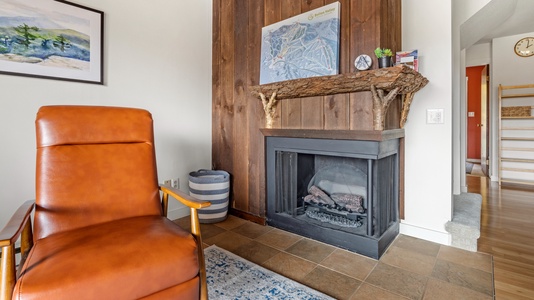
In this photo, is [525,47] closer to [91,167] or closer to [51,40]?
[91,167]

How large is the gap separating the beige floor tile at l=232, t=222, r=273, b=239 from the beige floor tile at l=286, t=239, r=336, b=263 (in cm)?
39

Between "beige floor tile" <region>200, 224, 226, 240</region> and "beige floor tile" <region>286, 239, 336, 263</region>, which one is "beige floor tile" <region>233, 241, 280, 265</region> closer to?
"beige floor tile" <region>286, 239, 336, 263</region>

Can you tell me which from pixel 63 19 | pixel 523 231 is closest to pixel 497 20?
pixel 523 231

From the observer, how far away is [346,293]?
159 centimetres

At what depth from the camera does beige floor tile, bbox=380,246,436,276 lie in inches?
73.0

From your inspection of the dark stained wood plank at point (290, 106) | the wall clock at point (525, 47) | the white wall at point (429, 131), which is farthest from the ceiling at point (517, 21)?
the dark stained wood plank at point (290, 106)

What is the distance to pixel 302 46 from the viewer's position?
2.31 metres

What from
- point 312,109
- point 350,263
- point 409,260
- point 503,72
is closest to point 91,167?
point 312,109

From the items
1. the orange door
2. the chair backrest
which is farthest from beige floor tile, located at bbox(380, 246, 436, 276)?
the orange door

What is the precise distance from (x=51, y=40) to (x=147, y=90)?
0.79 metres

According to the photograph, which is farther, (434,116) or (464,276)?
(434,116)

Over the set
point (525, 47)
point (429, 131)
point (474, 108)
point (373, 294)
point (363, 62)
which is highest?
point (525, 47)

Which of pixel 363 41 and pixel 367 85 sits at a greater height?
pixel 363 41

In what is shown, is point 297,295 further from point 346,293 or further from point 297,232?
point 297,232
